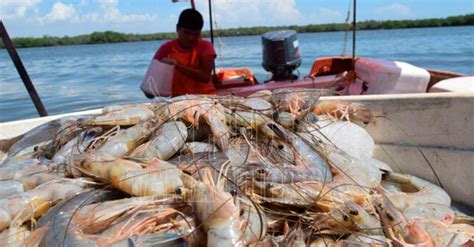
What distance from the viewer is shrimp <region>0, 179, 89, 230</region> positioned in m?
2.28

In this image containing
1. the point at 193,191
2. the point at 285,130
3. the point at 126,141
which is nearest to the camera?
the point at 193,191

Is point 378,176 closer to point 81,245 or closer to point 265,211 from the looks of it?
point 265,211

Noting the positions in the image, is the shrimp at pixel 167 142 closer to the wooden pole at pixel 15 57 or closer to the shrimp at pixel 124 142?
the shrimp at pixel 124 142

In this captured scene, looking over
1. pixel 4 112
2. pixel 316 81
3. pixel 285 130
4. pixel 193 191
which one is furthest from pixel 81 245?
pixel 4 112

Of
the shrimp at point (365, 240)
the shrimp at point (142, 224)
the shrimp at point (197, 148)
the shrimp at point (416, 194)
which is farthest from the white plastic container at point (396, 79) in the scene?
the shrimp at point (142, 224)

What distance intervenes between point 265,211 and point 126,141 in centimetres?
113

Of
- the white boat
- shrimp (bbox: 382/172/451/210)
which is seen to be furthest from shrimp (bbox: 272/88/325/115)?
shrimp (bbox: 382/172/451/210)

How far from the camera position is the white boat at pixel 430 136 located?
11.5 ft

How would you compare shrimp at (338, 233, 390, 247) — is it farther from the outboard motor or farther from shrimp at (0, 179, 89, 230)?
the outboard motor

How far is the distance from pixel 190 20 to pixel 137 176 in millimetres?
3832

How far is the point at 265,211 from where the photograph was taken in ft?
8.13

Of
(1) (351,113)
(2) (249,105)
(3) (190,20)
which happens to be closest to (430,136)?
(1) (351,113)

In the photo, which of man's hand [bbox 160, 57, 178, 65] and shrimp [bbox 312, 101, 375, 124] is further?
man's hand [bbox 160, 57, 178, 65]

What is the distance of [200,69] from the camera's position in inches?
239
